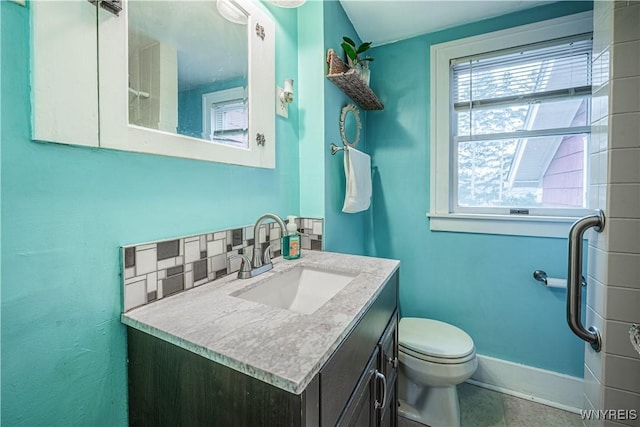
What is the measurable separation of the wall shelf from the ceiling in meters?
0.41

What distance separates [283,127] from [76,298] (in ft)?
3.19

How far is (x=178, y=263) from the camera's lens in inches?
29.9

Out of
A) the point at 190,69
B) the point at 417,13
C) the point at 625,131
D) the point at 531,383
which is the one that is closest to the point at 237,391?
the point at 190,69

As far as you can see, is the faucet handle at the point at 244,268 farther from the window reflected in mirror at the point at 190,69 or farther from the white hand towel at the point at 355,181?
the white hand towel at the point at 355,181

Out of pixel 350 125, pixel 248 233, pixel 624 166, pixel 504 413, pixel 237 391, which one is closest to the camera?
pixel 237 391

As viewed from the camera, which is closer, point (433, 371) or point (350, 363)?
point (350, 363)

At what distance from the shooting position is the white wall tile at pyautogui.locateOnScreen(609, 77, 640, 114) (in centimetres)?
80

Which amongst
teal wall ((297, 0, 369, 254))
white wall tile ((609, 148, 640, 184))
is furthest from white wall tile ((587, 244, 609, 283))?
teal wall ((297, 0, 369, 254))

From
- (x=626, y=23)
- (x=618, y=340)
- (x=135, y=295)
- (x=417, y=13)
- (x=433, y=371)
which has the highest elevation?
(x=417, y=13)

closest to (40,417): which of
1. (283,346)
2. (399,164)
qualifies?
(283,346)

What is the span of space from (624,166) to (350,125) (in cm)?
119

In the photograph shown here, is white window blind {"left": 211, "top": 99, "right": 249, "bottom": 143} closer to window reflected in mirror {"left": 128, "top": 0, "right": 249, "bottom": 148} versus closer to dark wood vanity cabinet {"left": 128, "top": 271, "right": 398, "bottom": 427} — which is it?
window reflected in mirror {"left": 128, "top": 0, "right": 249, "bottom": 148}

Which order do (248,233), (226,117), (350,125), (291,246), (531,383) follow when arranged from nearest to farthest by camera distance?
1. (226,117)
2. (248,233)
3. (291,246)
4. (531,383)
5. (350,125)

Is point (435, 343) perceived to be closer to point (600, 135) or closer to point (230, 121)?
point (600, 135)
